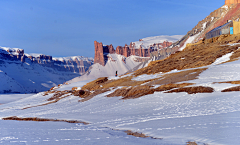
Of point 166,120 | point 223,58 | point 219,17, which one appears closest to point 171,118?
point 166,120

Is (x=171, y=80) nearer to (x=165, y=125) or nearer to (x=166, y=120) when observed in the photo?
(x=166, y=120)

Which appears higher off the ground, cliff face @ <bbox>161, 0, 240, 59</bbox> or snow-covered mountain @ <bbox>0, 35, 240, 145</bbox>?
cliff face @ <bbox>161, 0, 240, 59</bbox>

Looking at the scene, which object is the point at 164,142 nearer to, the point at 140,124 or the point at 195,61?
the point at 140,124

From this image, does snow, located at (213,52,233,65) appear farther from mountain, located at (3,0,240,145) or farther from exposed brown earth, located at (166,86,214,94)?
exposed brown earth, located at (166,86,214,94)

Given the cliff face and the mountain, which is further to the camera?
the cliff face

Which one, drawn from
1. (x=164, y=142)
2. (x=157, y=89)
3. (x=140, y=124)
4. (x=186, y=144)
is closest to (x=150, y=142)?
(x=164, y=142)

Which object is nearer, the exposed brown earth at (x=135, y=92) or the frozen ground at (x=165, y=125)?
the frozen ground at (x=165, y=125)

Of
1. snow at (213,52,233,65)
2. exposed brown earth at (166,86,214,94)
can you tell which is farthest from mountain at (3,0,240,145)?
snow at (213,52,233,65)

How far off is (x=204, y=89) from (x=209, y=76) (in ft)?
22.2

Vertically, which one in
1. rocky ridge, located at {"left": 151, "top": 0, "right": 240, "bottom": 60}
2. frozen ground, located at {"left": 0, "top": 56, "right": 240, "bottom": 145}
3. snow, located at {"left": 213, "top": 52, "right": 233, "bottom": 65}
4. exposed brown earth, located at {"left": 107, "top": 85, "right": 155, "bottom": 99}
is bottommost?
frozen ground, located at {"left": 0, "top": 56, "right": 240, "bottom": 145}

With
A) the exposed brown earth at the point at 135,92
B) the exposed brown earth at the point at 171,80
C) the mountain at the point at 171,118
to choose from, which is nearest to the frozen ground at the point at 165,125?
the mountain at the point at 171,118

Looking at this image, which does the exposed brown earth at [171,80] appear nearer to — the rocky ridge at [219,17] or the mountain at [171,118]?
the mountain at [171,118]

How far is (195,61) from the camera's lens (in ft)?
138

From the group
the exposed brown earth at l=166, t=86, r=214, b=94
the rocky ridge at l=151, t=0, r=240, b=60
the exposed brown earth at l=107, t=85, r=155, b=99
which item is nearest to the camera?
the exposed brown earth at l=166, t=86, r=214, b=94
